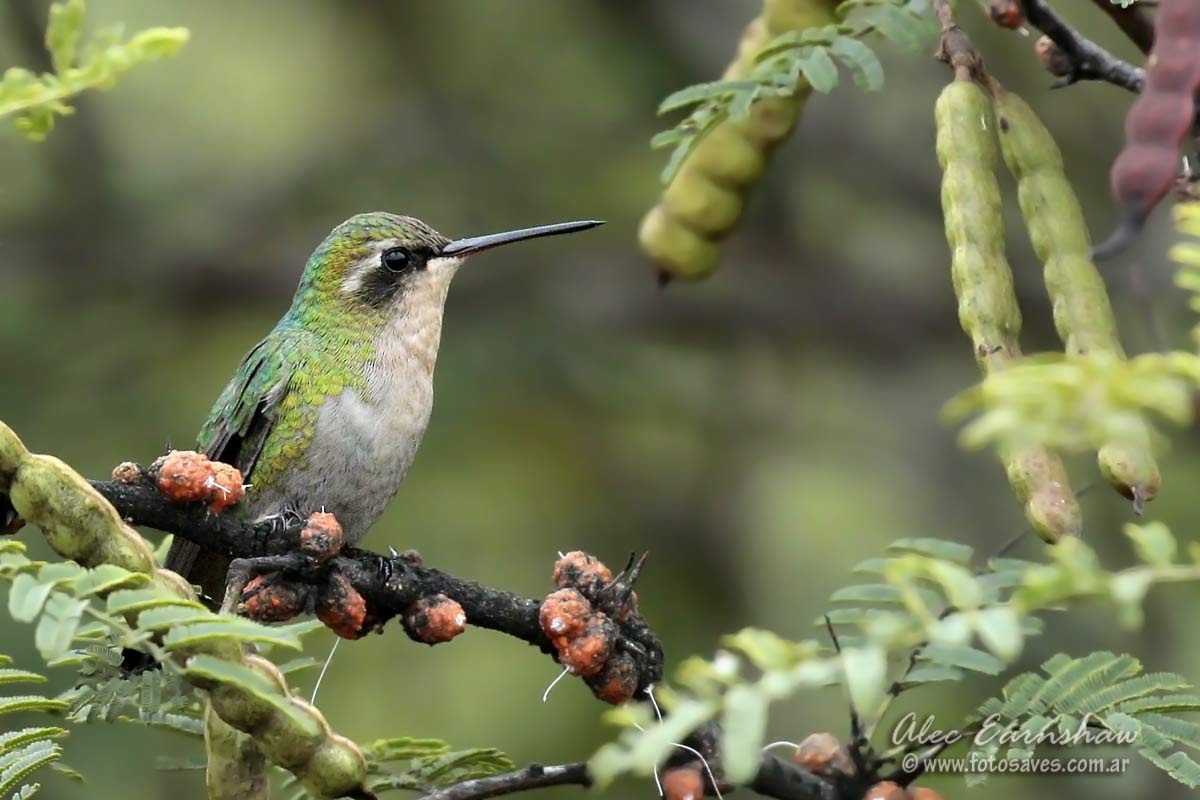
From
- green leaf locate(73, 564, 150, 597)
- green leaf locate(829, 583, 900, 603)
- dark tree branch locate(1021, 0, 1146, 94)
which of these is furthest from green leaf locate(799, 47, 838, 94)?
green leaf locate(73, 564, 150, 597)

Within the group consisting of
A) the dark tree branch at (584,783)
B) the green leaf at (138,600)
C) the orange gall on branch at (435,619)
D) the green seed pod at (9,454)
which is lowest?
the dark tree branch at (584,783)

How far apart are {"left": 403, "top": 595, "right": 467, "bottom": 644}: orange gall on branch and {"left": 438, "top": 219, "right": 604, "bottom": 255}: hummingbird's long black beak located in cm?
165

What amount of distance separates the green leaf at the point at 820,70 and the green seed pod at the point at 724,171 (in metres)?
0.39

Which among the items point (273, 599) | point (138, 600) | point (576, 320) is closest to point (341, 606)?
point (273, 599)

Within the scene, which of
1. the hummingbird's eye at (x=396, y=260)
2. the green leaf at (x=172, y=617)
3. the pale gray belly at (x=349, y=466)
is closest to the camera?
the green leaf at (x=172, y=617)

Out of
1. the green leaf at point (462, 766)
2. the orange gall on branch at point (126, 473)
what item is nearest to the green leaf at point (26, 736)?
the orange gall on branch at point (126, 473)

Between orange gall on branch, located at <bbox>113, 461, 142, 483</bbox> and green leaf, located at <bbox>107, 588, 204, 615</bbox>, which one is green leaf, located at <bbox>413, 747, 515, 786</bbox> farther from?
green leaf, located at <bbox>107, 588, 204, 615</bbox>

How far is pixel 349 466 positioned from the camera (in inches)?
180

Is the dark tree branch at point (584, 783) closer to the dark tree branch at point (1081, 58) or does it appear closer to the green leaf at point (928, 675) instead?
the green leaf at point (928, 675)

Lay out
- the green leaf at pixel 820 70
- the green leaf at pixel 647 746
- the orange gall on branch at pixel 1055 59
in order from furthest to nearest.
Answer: the green leaf at pixel 820 70 < the orange gall on branch at pixel 1055 59 < the green leaf at pixel 647 746

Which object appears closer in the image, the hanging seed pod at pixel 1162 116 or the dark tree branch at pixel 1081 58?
the hanging seed pod at pixel 1162 116

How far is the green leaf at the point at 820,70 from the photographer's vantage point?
3620 mm

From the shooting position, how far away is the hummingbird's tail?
13.8 ft

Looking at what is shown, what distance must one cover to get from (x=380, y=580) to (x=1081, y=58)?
5.98 feet
